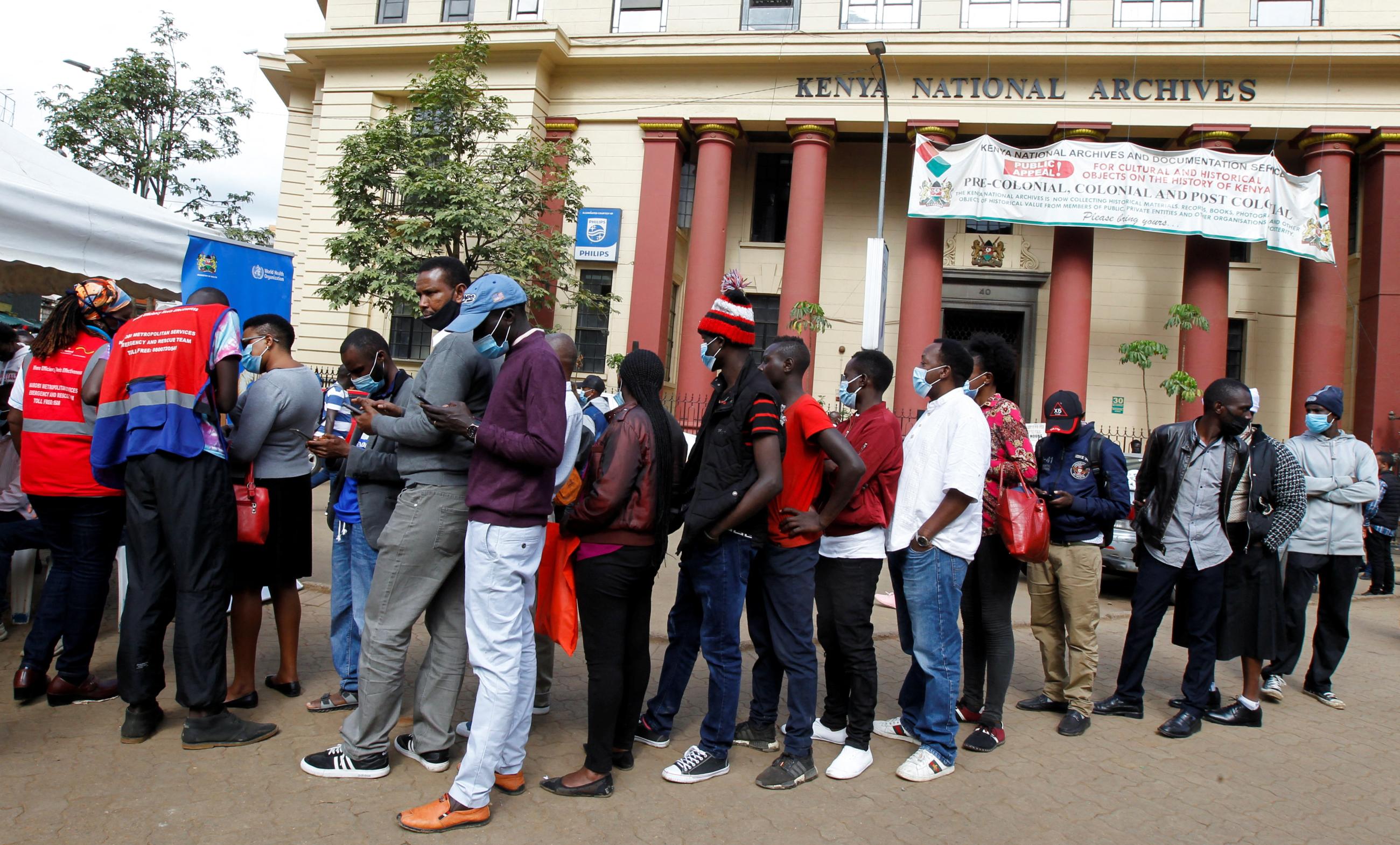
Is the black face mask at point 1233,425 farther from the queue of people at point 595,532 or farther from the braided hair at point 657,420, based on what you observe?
the braided hair at point 657,420

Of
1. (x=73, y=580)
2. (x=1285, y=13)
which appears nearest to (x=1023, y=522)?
(x=73, y=580)

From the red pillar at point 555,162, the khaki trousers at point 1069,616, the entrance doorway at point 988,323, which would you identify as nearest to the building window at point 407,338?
the red pillar at point 555,162

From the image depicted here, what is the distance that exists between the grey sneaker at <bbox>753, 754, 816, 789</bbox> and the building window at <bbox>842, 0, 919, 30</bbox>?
1888cm

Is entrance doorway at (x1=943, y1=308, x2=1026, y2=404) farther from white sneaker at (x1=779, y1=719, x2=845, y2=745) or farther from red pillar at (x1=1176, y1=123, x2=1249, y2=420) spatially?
white sneaker at (x1=779, y1=719, x2=845, y2=745)

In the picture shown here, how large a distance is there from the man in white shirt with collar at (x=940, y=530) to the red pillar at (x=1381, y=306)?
17905 mm

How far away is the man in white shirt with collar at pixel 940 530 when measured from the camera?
4324mm

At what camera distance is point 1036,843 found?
3.69 meters

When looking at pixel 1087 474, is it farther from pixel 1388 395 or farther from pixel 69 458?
pixel 1388 395

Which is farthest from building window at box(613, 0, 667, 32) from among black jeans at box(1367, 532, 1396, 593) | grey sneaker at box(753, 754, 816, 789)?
grey sneaker at box(753, 754, 816, 789)

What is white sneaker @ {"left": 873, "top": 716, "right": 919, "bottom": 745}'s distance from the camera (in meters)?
4.95

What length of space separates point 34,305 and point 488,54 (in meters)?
15.5

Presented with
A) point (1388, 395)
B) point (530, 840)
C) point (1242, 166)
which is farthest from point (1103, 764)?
point (1388, 395)

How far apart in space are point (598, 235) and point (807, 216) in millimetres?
4785

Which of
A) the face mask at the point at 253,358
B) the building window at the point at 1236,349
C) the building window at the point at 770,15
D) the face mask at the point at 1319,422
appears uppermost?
the building window at the point at 770,15
